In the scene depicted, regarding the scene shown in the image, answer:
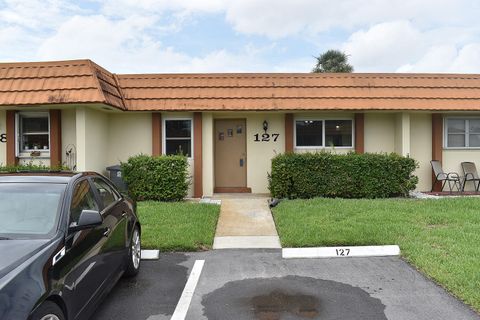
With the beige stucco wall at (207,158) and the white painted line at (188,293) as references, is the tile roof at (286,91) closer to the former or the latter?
the beige stucco wall at (207,158)

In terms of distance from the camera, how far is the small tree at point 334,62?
33906mm

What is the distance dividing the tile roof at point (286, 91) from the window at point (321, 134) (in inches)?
36.4

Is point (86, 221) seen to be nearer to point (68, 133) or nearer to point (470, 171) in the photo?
point (68, 133)

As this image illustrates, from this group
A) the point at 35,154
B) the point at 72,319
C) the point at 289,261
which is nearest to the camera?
the point at 72,319

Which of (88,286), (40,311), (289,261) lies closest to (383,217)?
(289,261)

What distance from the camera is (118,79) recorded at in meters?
13.2

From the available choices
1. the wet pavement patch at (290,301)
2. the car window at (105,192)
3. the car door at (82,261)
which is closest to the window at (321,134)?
the wet pavement patch at (290,301)

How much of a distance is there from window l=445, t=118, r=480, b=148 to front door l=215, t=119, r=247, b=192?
6376 mm

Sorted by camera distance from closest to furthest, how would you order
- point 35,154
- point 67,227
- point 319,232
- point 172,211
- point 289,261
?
1. point 67,227
2. point 289,261
3. point 319,232
4. point 172,211
5. point 35,154

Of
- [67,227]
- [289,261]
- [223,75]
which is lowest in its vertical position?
[289,261]

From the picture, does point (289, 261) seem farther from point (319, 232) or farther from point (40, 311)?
→ point (40, 311)

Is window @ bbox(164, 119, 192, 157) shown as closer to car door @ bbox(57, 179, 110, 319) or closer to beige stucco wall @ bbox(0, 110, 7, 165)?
beige stucco wall @ bbox(0, 110, 7, 165)

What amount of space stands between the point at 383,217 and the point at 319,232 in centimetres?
186

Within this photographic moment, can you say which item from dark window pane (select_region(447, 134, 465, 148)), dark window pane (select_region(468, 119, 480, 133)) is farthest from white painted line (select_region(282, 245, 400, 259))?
dark window pane (select_region(468, 119, 480, 133))
